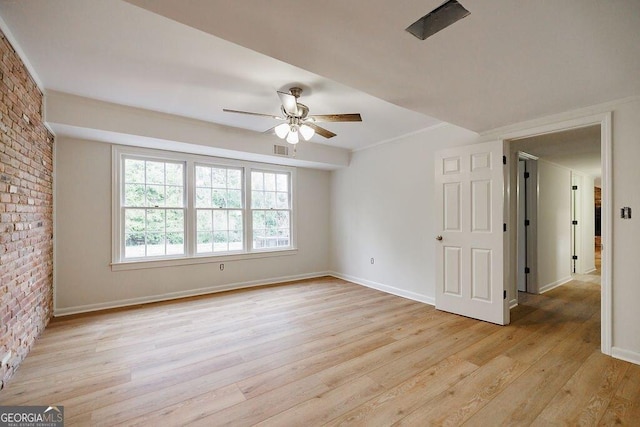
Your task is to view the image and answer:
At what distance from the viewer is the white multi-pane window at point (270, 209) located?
5.18 meters

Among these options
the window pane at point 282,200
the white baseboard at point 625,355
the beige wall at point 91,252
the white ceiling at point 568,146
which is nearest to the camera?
the white baseboard at point 625,355

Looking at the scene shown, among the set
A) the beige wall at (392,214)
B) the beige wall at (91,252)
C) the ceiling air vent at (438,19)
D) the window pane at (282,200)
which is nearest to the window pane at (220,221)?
the beige wall at (91,252)

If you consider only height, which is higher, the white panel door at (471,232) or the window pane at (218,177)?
the window pane at (218,177)

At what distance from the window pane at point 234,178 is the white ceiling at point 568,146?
4.39m

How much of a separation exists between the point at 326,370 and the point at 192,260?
307 cm

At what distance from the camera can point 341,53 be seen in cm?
178

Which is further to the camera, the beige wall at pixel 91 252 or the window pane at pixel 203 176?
the window pane at pixel 203 176

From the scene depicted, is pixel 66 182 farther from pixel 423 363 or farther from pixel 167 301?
pixel 423 363

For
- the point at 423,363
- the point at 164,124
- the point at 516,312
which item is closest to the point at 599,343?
the point at 516,312

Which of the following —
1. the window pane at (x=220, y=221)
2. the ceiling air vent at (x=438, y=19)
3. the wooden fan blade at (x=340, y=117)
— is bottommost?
the window pane at (x=220, y=221)

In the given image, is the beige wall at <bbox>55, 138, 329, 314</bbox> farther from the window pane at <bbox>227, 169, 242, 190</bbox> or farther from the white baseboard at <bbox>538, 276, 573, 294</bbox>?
the white baseboard at <bbox>538, 276, 573, 294</bbox>

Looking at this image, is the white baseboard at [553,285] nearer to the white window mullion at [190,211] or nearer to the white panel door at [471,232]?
the white panel door at [471,232]

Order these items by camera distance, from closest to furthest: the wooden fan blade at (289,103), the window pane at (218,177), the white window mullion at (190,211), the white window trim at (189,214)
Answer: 1. the wooden fan blade at (289,103)
2. the white window trim at (189,214)
3. the white window mullion at (190,211)
4. the window pane at (218,177)

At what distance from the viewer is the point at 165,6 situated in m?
1.36
